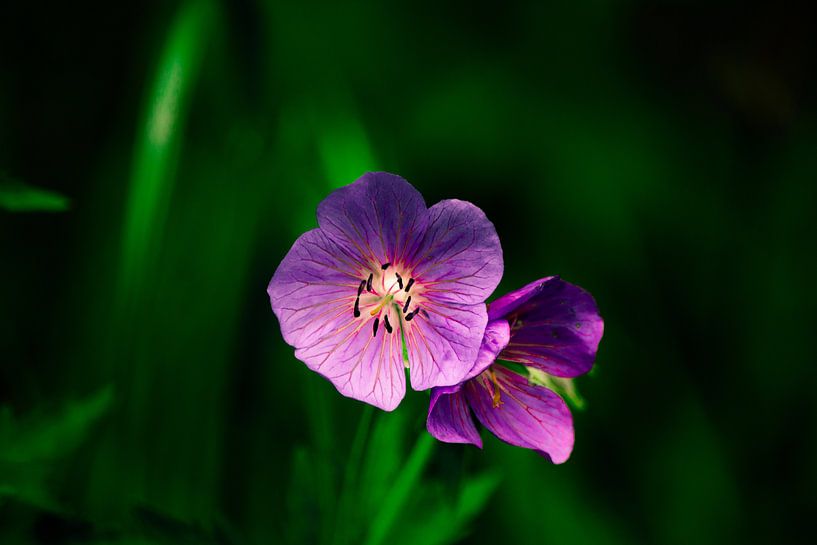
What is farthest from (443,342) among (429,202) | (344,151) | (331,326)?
A: (429,202)

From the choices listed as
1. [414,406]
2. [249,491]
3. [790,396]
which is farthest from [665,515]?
[249,491]

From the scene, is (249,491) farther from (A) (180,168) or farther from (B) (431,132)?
(B) (431,132)

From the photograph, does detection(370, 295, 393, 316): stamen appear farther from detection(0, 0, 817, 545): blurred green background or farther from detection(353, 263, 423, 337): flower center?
detection(0, 0, 817, 545): blurred green background

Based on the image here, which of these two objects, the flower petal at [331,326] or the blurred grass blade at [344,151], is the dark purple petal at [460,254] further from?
the blurred grass blade at [344,151]

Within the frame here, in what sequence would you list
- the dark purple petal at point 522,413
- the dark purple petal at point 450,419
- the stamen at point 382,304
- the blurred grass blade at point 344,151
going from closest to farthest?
the dark purple petal at point 450,419 < the dark purple petal at point 522,413 < the stamen at point 382,304 < the blurred grass blade at point 344,151

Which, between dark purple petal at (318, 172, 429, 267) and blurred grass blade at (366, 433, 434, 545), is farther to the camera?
blurred grass blade at (366, 433, 434, 545)

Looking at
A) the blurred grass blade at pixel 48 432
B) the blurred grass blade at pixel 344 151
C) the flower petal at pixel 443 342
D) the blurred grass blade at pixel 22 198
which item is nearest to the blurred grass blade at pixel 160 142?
the blurred grass blade at pixel 344 151

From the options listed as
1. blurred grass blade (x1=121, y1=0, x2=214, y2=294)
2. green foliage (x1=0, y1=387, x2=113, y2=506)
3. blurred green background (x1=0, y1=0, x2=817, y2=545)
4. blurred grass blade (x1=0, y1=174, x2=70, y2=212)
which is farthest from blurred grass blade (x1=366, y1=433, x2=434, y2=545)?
blurred grass blade (x1=121, y1=0, x2=214, y2=294)
